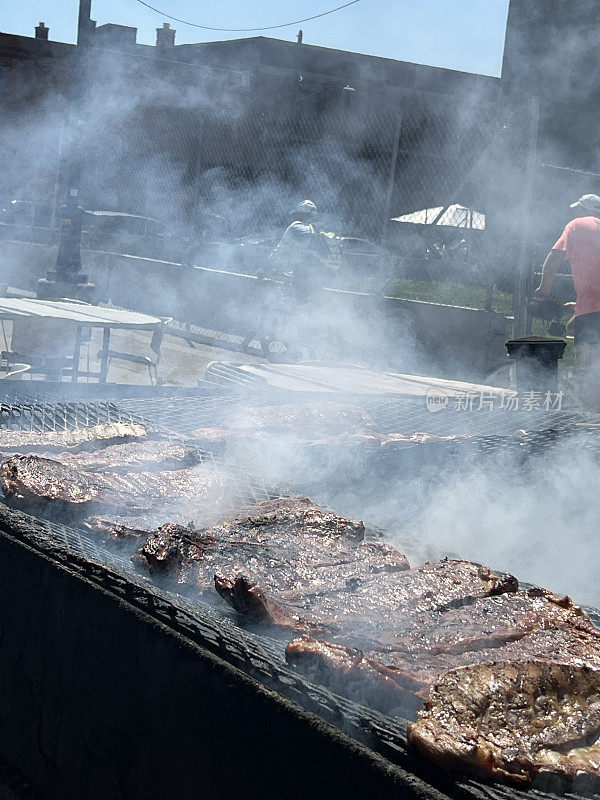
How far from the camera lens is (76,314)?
26.9 feet

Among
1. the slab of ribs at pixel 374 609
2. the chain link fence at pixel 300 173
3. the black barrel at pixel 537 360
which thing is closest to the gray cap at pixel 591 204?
the chain link fence at pixel 300 173

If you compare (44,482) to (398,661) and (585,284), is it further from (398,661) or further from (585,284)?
(585,284)

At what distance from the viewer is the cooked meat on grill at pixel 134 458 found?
3105 millimetres

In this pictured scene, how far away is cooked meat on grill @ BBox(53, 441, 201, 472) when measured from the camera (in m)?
3.11

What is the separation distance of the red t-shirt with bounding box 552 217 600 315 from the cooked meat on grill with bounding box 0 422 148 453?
17.2 ft

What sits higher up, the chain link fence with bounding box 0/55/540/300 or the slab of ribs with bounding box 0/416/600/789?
the chain link fence with bounding box 0/55/540/300

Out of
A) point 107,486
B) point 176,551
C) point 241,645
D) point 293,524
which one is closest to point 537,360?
point 293,524

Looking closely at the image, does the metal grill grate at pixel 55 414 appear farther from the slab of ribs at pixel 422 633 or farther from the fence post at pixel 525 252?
the fence post at pixel 525 252

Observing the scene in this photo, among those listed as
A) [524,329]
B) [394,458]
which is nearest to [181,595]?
[394,458]

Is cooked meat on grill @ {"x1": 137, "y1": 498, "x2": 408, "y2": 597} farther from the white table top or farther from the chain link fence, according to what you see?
the chain link fence

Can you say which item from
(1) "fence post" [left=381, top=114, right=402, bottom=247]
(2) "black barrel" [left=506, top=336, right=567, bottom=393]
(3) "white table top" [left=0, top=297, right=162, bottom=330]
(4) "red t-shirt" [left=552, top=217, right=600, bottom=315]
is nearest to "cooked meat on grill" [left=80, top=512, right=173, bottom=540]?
(2) "black barrel" [left=506, top=336, right=567, bottom=393]

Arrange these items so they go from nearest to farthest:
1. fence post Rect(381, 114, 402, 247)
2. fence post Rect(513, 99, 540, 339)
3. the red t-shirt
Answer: the red t-shirt, fence post Rect(513, 99, 540, 339), fence post Rect(381, 114, 402, 247)

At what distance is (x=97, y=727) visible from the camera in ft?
7.02

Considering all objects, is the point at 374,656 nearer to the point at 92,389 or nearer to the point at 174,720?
the point at 174,720
